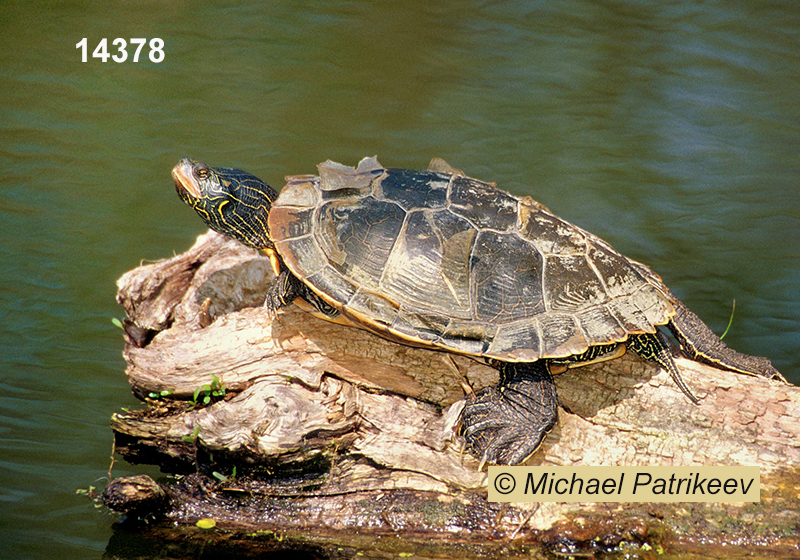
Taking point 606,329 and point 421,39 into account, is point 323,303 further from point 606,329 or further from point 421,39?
point 421,39

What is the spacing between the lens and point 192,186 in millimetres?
4477

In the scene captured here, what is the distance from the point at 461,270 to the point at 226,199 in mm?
1675

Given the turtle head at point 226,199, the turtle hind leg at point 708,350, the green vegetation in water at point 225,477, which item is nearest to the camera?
the green vegetation in water at point 225,477

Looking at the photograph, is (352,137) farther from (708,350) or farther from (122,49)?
(708,350)

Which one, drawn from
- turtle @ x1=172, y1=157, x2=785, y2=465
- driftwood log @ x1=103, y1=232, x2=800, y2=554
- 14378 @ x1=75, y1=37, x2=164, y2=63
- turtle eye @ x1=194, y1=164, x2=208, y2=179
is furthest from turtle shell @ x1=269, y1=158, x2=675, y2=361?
14378 @ x1=75, y1=37, x2=164, y2=63

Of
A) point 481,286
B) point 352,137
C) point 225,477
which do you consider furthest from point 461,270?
point 352,137

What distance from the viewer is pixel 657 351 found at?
411 centimetres

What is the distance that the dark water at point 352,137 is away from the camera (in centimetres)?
557

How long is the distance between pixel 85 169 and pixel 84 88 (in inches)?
76.4

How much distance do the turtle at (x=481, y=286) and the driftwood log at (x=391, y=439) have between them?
17 cm

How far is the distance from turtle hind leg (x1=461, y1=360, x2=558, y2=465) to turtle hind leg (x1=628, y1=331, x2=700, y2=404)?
2.01 feet

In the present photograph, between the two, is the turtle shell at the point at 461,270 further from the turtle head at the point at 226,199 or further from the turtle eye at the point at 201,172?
the turtle eye at the point at 201,172

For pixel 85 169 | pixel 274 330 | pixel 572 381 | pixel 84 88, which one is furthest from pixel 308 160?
pixel 572 381

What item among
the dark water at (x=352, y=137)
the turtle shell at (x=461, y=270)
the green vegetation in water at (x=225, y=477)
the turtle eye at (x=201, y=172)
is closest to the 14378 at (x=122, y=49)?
the dark water at (x=352, y=137)
